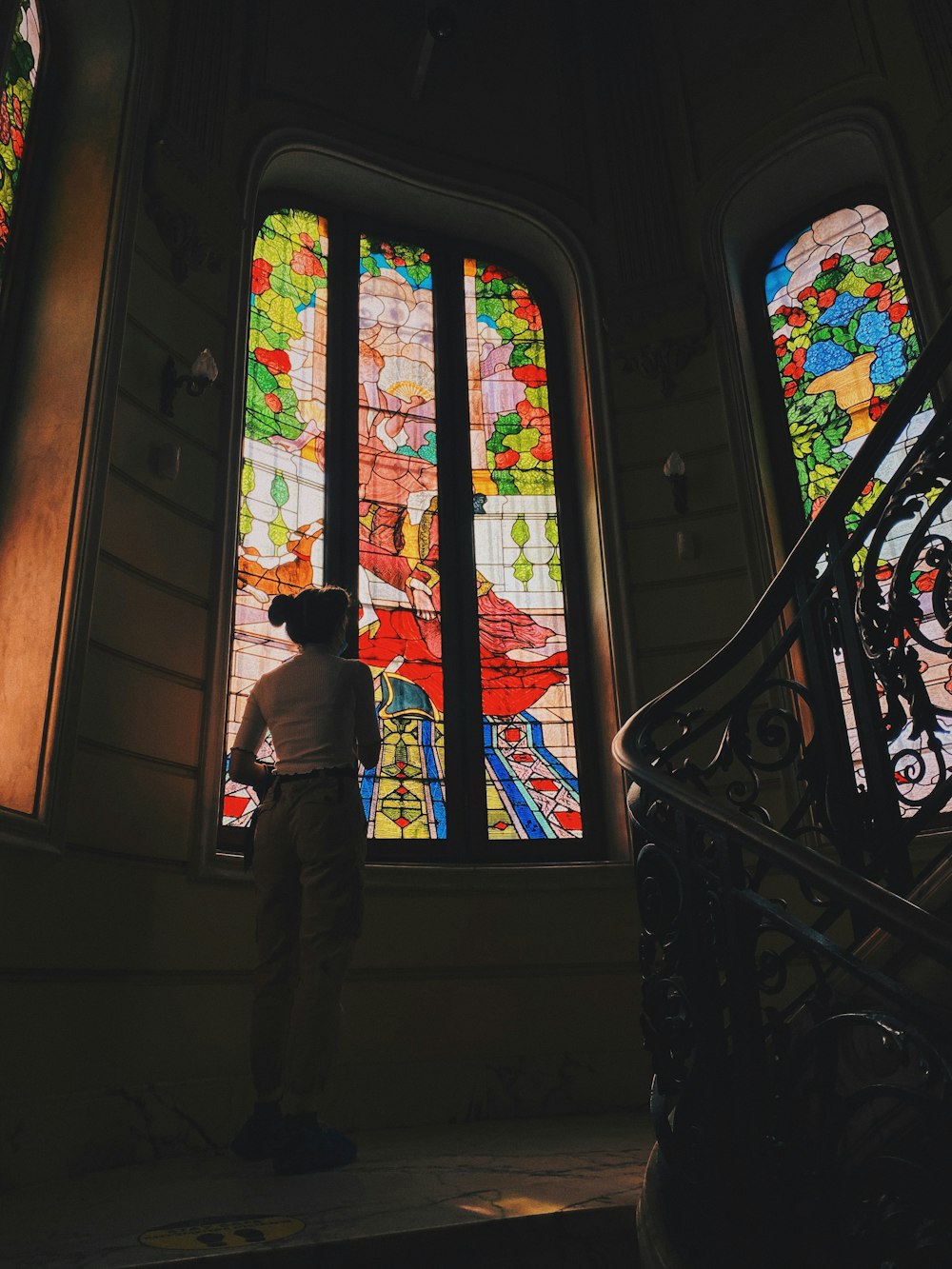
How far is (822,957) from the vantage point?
1919 mm

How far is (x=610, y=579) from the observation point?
480cm

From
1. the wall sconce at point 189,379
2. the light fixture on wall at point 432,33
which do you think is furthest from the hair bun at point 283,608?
the light fixture on wall at point 432,33

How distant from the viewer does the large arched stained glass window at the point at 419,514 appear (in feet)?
14.7

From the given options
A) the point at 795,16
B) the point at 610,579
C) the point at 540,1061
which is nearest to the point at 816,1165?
the point at 540,1061

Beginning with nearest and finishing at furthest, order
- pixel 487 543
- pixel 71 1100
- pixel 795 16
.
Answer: pixel 71 1100
pixel 487 543
pixel 795 16

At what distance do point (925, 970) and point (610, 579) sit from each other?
10.5 feet

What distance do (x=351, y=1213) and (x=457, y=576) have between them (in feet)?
10.5

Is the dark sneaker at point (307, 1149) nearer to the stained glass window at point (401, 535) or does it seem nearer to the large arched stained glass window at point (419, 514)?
the large arched stained glass window at point (419, 514)

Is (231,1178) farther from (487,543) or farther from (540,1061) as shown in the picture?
(487,543)

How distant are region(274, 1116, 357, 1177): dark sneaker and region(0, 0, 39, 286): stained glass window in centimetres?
320

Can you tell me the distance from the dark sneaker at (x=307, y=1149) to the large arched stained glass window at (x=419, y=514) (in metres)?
1.53

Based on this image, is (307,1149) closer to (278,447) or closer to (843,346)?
(278,447)

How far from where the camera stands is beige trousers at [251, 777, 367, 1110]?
262 centimetres

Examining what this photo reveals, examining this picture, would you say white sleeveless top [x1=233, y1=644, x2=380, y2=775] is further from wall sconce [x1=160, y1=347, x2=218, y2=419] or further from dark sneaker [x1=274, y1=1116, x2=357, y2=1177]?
wall sconce [x1=160, y1=347, x2=218, y2=419]
